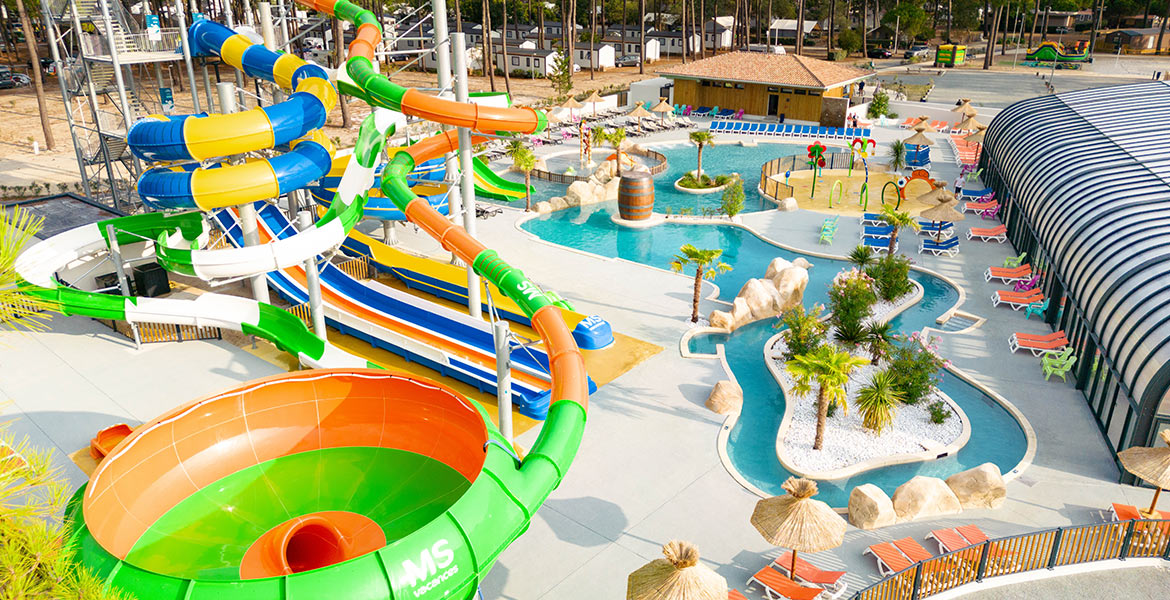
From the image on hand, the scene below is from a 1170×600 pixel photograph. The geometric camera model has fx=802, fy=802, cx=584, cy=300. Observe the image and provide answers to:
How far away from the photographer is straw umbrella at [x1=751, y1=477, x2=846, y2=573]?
1374 centimetres

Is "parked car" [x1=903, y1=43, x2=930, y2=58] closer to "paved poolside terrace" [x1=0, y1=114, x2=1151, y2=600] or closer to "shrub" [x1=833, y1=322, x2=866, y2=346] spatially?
"paved poolside terrace" [x1=0, y1=114, x2=1151, y2=600]

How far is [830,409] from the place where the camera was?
1980 centimetres

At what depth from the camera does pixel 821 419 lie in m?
17.9

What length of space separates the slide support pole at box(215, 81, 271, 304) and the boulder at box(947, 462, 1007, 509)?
17.7 meters

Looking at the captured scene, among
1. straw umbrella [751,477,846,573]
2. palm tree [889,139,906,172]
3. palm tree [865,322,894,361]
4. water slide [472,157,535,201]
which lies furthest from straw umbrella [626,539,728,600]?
palm tree [889,139,906,172]

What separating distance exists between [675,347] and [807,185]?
20.1 metres

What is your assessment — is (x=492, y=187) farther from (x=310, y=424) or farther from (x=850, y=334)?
(x=310, y=424)

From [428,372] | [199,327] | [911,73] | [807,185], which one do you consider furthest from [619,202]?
[911,73]

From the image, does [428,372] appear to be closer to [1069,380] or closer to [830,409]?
[830,409]

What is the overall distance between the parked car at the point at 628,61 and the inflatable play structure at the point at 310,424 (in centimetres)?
6519

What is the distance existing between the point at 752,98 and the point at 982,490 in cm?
4185

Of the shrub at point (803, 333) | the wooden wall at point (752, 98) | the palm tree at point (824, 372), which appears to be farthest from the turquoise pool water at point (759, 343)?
the wooden wall at point (752, 98)

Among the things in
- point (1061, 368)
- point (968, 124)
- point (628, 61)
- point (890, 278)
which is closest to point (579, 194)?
point (890, 278)

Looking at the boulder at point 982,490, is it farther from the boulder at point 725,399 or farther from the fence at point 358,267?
the fence at point 358,267
